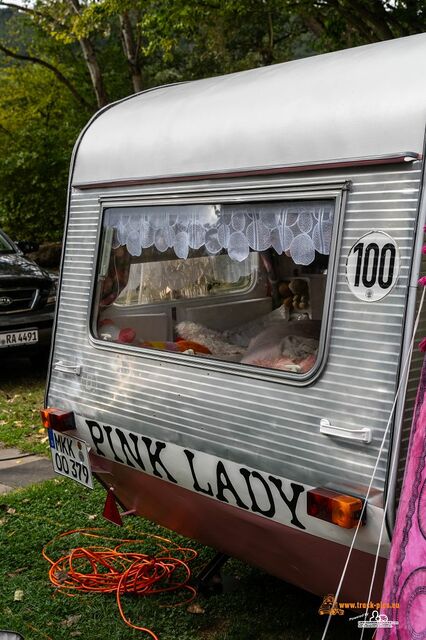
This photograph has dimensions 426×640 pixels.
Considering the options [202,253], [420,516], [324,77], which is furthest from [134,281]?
[420,516]

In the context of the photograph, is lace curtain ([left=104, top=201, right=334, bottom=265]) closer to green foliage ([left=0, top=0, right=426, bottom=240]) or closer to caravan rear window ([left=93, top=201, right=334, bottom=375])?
caravan rear window ([left=93, top=201, right=334, bottom=375])

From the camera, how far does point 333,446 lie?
9.44ft

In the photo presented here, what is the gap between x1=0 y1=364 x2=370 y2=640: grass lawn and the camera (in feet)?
12.8

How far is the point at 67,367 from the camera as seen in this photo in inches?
168

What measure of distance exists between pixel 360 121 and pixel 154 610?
2647 mm

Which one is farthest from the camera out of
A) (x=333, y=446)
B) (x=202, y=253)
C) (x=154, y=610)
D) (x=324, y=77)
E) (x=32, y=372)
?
(x=32, y=372)

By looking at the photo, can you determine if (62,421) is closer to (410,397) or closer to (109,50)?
(410,397)

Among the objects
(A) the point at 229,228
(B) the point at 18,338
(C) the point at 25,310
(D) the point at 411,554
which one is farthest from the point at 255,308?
(C) the point at 25,310

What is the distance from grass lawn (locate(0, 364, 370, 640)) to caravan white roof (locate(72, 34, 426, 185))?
2175mm

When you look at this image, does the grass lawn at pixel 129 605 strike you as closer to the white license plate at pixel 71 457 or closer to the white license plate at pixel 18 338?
the white license plate at pixel 71 457

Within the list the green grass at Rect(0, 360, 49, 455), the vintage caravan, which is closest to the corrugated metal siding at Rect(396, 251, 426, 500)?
the vintage caravan

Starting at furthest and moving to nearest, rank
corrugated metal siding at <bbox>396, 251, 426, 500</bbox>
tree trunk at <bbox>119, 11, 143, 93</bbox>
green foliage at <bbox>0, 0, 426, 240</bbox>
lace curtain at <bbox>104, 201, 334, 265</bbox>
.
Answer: tree trunk at <bbox>119, 11, 143, 93</bbox>, green foliage at <bbox>0, 0, 426, 240</bbox>, lace curtain at <bbox>104, 201, 334, 265</bbox>, corrugated metal siding at <bbox>396, 251, 426, 500</bbox>

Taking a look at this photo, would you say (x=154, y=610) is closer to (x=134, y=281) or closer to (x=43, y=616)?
(x=43, y=616)

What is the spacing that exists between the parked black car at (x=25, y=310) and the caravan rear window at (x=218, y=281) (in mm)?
4820
